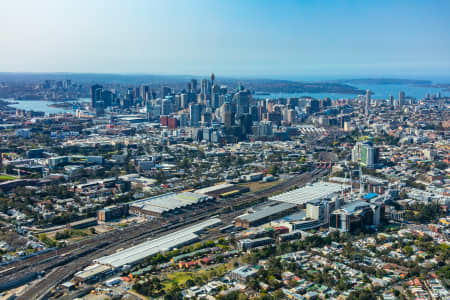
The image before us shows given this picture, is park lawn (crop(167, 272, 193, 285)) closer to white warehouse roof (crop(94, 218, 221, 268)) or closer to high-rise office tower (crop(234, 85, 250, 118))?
white warehouse roof (crop(94, 218, 221, 268))

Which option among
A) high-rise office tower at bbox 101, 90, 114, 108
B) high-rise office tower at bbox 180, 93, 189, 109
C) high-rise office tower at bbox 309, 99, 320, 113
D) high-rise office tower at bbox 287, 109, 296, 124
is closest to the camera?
high-rise office tower at bbox 287, 109, 296, 124

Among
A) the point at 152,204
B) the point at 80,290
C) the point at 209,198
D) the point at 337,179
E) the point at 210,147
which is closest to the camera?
the point at 80,290

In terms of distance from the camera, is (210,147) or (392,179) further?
(210,147)


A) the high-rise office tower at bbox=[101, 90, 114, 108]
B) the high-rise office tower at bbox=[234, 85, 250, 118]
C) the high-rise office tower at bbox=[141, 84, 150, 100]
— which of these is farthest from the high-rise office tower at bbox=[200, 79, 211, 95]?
the high-rise office tower at bbox=[234, 85, 250, 118]

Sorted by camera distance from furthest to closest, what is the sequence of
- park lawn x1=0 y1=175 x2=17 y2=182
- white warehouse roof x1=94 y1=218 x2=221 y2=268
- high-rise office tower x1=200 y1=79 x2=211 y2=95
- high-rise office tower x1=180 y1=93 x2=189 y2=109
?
high-rise office tower x1=200 y1=79 x2=211 y2=95 < high-rise office tower x1=180 y1=93 x2=189 y2=109 < park lawn x1=0 y1=175 x2=17 y2=182 < white warehouse roof x1=94 y1=218 x2=221 y2=268

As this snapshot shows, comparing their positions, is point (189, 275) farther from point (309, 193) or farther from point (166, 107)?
point (166, 107)

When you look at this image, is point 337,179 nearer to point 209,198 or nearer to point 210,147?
point 209,198

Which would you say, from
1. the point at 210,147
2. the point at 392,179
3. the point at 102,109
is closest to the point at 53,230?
the point at 392,179

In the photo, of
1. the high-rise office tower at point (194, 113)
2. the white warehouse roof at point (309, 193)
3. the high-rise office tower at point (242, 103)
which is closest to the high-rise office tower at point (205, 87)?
the high-rise office tower at point (242, 103)
